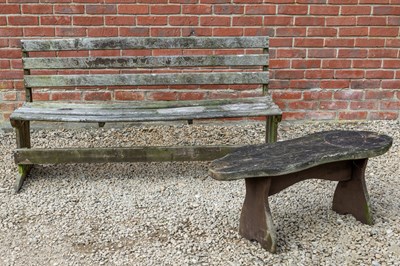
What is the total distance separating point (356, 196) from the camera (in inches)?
118

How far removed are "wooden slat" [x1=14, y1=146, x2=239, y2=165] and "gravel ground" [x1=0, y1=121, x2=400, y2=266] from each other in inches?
8.6

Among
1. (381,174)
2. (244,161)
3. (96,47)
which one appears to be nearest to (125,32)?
(96,47)

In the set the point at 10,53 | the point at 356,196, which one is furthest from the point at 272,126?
the point at 10,53

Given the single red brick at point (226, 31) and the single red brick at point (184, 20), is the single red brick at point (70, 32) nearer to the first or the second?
the single red brick at point (184, 20)

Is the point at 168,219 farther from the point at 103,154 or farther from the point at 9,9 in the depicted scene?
the point at 9,9

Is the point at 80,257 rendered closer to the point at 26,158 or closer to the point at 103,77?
the point at 26,158

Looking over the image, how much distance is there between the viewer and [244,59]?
376 cm

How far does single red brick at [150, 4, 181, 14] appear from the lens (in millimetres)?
4227

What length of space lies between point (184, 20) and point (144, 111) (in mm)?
1097

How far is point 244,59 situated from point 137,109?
88 centimetres

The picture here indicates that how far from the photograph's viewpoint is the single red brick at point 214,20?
14.0ft

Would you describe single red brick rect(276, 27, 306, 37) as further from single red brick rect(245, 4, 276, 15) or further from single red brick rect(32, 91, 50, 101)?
single red brick rect(32, 91, 50, 101)

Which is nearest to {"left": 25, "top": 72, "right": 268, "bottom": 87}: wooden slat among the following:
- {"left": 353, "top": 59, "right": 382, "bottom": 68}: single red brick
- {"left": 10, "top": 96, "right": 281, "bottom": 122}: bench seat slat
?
{"left": 10, "top": 96, "right": 281, "bottom": 122}: bench seat slat

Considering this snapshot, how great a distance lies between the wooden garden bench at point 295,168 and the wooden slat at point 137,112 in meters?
0.55
